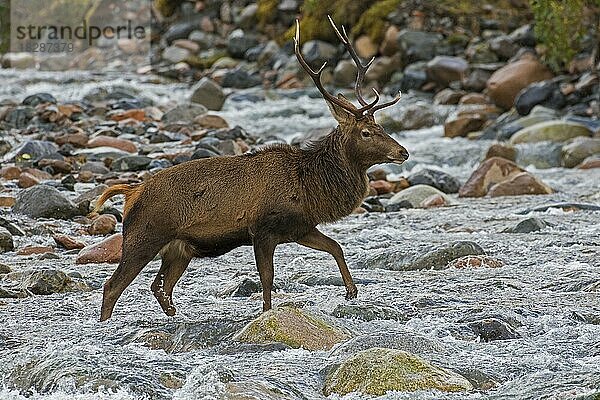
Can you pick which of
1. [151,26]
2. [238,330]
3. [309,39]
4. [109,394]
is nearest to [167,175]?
[238,330]

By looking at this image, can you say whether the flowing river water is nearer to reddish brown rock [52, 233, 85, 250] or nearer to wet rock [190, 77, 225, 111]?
reddish brown rock [52, 233, 85, 250]

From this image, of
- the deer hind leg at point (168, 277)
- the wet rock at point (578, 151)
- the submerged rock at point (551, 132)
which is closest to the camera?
the deer hind leg at point (168, 277)

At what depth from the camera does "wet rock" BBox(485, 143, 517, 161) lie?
15599 mm

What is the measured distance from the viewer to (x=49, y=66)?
3075cm

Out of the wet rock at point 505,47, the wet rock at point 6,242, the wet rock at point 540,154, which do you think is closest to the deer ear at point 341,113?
the wet rock at point 6,242

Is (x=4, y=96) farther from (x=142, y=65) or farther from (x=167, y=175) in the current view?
(x=167, y=175)

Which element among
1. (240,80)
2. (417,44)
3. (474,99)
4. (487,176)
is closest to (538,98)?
(474,99)

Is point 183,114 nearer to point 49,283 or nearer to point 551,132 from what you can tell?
point 551,132

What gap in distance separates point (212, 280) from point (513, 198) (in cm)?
541

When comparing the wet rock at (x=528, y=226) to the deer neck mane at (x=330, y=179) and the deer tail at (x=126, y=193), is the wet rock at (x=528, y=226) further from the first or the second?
the deer tail at (x=126, y=193)

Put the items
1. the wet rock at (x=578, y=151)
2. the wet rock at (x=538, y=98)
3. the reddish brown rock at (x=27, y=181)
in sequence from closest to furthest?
1. the reddish brown rock at (x=27, y=181)
2. the wet rock at (x=578, y=151)
3. the wet rock at (x=538, y=98)

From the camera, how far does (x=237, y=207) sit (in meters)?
6.88

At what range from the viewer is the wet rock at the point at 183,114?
17.7m

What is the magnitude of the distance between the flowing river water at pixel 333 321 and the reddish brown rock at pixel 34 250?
160 millimetres
